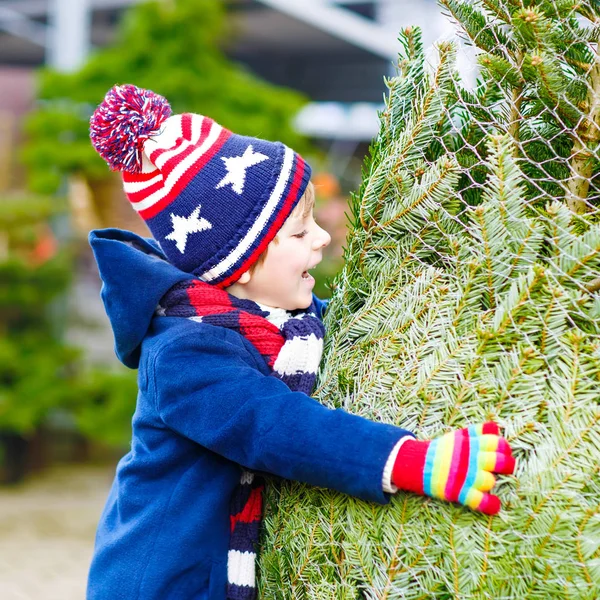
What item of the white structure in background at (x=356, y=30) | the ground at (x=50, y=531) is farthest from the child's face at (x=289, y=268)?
the white structure in background at (x=356, y=30)

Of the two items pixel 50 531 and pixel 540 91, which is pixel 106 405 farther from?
pixel 540 91

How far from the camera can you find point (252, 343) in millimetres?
1568

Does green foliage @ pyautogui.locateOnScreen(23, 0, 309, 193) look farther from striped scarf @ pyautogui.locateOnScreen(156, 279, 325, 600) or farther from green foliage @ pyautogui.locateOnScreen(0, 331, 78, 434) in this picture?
striped scarf @ pyautogui.locateOnScreen(156, 279, 325, 600)

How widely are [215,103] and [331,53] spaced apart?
561 centimetres

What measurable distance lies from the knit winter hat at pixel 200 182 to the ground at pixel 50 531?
3.13m

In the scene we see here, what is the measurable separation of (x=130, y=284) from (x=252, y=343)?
279 mm

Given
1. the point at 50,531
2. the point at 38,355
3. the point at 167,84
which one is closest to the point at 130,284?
the point at 167,84

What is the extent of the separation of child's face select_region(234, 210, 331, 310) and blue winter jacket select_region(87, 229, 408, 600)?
183mm

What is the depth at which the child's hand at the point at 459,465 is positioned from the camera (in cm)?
112

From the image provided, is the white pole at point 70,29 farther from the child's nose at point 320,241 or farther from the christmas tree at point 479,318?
the christmas tree at point 479,318

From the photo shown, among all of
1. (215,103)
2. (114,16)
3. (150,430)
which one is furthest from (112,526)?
(114,16)

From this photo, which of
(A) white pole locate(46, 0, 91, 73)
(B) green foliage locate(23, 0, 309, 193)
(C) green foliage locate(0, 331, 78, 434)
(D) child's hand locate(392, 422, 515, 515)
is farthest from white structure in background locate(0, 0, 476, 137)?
(D) child's hand locate(392, 422, 515, 515)

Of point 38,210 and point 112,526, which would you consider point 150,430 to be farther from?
point 38,210

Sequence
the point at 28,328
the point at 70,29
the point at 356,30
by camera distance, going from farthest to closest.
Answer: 1. the point at 356,30
2. the point at 70,29
3. the point at 28,328
